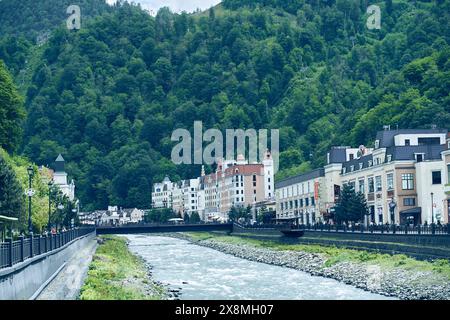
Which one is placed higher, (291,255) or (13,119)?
(13,119)

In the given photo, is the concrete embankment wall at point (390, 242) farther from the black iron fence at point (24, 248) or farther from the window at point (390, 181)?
the black iron fence at point (24, 248)

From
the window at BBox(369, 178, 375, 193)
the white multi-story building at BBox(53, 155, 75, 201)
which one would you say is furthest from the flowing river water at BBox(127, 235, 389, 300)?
the white multi-story building at BBox(53, 155, 75, 201)

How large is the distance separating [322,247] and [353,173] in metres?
23.4

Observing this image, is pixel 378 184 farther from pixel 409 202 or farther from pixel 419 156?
pixel 419 156

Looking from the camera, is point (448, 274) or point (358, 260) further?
point (358, 260)

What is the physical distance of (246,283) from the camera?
51.6 m

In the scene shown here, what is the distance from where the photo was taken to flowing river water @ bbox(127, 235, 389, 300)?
4272cm

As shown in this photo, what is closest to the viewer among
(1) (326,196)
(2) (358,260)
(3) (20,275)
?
(3) (20,275)

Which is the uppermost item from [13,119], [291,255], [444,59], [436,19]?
[436,19]

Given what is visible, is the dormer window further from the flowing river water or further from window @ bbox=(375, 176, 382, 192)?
the flowing river water

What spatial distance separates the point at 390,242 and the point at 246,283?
35.4 ft
